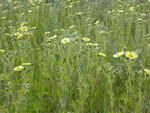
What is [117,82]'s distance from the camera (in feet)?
7.16

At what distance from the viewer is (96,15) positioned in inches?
190

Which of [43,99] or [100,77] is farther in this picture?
[100,77]

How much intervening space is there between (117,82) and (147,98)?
18.2 inches

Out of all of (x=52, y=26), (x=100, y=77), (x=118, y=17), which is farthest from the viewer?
(x=52, y=26)

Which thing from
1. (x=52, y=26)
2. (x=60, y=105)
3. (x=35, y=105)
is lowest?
(x=60, y=105)

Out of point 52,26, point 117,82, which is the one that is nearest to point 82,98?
point 117,82

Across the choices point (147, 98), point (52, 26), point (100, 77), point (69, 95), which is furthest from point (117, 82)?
point (52, 26)

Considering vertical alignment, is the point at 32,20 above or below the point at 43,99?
above

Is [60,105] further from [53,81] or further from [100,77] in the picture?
[100,77]

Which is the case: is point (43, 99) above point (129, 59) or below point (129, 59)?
below

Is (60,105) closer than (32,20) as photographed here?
Yes

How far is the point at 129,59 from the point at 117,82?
0.64 meters

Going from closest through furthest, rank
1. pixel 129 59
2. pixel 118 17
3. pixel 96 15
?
pixel 129 59 < pixel 118 17 < pixel 96 15

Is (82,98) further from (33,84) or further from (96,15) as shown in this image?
(96,15)
